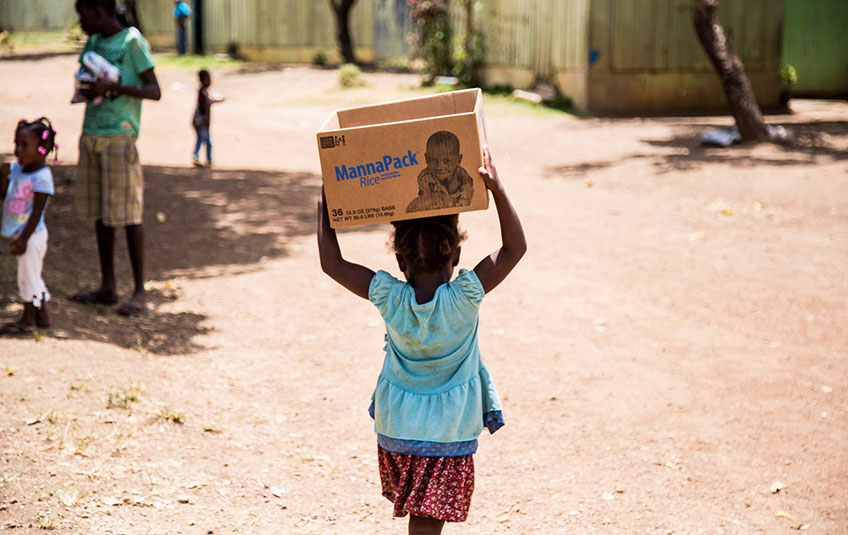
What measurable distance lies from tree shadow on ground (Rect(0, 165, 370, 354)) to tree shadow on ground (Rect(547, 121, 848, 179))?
12.1 feet

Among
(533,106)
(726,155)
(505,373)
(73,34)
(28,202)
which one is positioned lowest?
(505,373)

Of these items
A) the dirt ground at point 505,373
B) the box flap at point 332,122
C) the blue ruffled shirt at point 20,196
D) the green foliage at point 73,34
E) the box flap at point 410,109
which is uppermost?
the green foliage at point 73,34

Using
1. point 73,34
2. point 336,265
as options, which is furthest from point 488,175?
point 73,34

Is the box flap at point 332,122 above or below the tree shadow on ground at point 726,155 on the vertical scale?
above

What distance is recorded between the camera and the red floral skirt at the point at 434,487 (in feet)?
8.68

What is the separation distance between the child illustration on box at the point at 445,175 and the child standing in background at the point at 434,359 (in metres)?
0.07

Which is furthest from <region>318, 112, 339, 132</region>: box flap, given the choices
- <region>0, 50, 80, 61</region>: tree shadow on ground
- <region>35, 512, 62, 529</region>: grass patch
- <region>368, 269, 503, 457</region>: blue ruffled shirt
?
<region>0, 50, 80, 61</region>: tree shadow on ground

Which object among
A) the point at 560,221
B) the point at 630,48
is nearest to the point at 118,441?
the point at 560,221

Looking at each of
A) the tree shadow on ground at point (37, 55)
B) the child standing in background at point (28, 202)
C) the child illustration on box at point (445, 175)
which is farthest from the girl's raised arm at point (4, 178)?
the tree shadow on ground at point (37, 55)

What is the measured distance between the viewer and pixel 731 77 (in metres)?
12.5

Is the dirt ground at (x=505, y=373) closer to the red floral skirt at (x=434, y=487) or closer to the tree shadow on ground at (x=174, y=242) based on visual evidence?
the tree shadow on ground at (x=174, y=242)

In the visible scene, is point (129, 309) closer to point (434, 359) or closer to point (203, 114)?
point (434, 359)

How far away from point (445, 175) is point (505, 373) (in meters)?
2.67

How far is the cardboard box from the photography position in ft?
8.52
